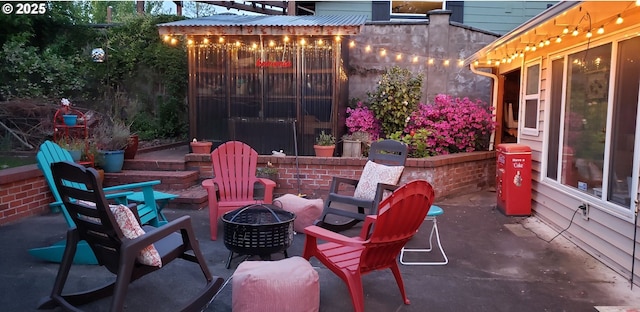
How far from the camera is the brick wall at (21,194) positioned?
185 inches

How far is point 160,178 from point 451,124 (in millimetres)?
4362

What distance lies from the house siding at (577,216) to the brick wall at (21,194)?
18.8 ft

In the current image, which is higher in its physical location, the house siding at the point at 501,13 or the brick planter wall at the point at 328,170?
the house siding at the point at 501,13

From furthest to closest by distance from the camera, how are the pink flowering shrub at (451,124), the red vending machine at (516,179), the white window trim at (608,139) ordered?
the pink flowering shrub at (451,124)
the red vending machine at (516,179)
the white window trim at (608,139)

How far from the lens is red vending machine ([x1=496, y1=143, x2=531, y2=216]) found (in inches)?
215

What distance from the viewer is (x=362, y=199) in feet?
14.6

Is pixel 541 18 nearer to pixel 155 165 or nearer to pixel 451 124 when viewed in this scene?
pixel 451 124

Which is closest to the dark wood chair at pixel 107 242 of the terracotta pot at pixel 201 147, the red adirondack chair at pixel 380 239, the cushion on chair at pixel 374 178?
the red adirondack chair at pixel 380 239

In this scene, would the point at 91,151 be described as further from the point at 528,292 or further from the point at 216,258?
the point at 528,292

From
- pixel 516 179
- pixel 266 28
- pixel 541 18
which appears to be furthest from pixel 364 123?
pixel 541 18

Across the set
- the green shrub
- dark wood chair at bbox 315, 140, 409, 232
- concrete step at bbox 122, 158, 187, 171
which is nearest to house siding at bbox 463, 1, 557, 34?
the green shrub

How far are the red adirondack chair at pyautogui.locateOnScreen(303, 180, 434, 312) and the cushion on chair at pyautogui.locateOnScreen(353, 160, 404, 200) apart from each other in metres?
1.48

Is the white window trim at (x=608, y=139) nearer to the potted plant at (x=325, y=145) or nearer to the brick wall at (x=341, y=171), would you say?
the brick wall at (x=341, y=171)

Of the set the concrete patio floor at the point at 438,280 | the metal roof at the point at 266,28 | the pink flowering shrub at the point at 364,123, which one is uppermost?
the metal roof at the point at 266,28
